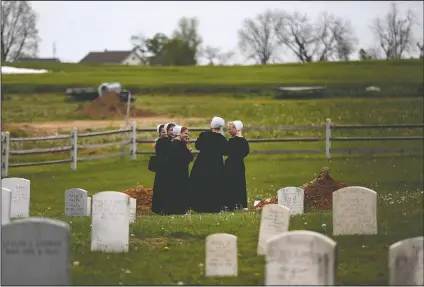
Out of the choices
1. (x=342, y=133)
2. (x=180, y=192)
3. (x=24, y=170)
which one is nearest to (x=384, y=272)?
(x=180, y=192)

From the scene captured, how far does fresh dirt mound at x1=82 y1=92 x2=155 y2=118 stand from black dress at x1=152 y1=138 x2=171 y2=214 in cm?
3426

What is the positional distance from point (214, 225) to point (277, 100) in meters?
47.0

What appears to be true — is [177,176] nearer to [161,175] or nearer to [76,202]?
[161,175]

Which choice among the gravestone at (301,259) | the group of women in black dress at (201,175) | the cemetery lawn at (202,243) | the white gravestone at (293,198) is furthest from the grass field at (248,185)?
the gravestone at (301,259)

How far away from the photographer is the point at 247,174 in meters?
30.7

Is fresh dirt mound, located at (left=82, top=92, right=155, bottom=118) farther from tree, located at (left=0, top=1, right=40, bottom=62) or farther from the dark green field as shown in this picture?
tree, located at (left=0, top=1, right=40, bottom=62)

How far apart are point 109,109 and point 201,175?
3557cm

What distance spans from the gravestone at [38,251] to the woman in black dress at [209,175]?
9086 mm

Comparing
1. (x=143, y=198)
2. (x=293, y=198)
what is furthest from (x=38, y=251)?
(x=143, y=198)

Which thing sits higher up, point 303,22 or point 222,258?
point 303,22

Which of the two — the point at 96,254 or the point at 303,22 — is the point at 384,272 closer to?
the point at 96,254

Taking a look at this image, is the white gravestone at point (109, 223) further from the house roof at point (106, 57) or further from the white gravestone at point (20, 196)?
the house roof at point (106, 57)

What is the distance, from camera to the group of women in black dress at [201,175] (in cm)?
2002

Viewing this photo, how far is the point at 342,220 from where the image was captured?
14422mm
